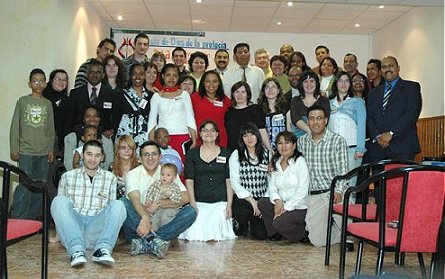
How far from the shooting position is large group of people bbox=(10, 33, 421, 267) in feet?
13.4

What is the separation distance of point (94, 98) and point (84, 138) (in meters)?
0.63

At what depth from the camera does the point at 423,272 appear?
316cm

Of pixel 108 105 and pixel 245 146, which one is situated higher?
pixel 108 105

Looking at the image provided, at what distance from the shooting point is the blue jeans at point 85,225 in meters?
3.45

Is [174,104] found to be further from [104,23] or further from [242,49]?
[104,23]

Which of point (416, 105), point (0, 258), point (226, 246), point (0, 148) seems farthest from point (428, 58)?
point (0, 258)

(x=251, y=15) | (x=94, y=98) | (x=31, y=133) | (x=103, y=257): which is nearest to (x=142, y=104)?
(x=94, y=98)

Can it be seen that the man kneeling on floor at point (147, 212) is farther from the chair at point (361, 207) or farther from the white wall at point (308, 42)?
the white wall at point (308, 42)

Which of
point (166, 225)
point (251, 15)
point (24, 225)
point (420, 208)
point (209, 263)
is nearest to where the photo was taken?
point (420, 208)

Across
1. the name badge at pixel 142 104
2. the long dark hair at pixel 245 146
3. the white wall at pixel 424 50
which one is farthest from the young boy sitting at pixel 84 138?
the white wall at pixel 424 50

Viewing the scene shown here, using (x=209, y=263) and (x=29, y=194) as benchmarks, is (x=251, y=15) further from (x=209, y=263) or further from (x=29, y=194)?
(x=209, y=263)

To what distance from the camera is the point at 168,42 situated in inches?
434

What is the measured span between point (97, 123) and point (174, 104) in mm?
Answer: 838

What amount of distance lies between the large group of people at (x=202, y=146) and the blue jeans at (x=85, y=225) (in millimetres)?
19
